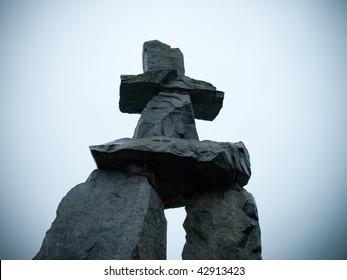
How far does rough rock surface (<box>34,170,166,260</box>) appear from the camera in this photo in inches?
193

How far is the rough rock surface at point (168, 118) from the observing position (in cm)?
664

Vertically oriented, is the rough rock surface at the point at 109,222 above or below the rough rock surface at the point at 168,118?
below

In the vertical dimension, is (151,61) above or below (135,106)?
above

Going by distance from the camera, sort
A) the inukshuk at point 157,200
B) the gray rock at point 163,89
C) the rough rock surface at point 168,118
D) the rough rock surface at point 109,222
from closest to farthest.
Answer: the rough rock surface at point 109,222 → the inukshuk at point 157,200 → the rough rock surface at point 168,118 → the gray rock at point 163,89

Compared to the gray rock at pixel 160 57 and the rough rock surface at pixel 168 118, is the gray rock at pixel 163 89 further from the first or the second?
the gray rock at pixel 160 57

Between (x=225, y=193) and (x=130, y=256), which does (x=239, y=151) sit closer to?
(x=225, y=193)

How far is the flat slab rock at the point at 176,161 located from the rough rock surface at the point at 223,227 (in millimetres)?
295

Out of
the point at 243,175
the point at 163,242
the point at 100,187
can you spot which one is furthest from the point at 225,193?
the point at 100,187

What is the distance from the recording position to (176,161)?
18.6 ft

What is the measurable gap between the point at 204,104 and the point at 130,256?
3996 mm

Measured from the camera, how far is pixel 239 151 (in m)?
6.36

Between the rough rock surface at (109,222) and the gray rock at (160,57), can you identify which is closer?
the rough rock surface at (109,222)

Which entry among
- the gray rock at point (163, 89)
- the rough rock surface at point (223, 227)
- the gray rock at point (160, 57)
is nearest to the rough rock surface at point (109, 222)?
the rough rock surface at point (223, 227)

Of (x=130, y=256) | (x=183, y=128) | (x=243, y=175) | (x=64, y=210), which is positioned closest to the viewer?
(x=130, y=256)
